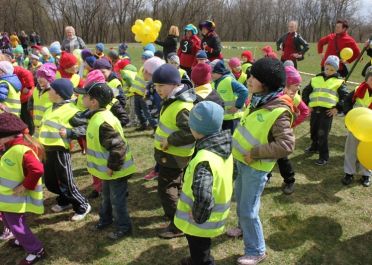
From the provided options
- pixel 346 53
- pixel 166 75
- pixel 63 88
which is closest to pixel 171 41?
pixel 346 53

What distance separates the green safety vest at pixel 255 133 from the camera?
3268 millimetres

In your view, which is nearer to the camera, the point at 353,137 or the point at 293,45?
the point at 353,137

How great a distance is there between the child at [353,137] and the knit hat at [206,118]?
10.6ft

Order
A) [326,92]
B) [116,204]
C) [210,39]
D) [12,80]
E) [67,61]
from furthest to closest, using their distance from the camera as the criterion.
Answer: [210,39] < [67,61] < [326,92] < [12,80] < [116,204]

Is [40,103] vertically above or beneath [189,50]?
beneath

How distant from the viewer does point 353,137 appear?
5.46m

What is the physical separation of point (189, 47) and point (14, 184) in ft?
22.0

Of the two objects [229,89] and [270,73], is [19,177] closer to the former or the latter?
[270,73]

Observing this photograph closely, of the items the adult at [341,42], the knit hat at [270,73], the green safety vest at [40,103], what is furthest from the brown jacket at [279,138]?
the adult at [341,42]

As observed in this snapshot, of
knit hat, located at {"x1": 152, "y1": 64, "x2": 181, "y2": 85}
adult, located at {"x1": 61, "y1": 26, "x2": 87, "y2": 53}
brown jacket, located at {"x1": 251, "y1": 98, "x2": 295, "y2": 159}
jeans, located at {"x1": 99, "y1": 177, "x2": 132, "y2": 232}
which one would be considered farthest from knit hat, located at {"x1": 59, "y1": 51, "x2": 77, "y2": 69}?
brown jacket, located at {"x1": 251, "y1": 98, "x2": 295, "y2": 159}

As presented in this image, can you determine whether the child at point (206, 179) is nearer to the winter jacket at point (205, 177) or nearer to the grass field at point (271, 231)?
the winter jacket at point (205, 177)

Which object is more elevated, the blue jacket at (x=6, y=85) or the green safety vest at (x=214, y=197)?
the blue jacket at (x=6, y=85)

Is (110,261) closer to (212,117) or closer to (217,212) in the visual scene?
(217,212)

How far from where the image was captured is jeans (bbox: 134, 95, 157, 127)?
27.5ft
